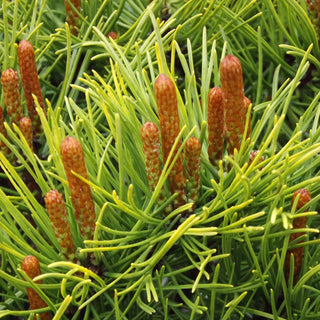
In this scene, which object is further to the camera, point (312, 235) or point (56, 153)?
point (312, 235)

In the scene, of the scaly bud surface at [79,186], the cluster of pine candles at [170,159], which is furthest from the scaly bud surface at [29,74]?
the scaly bud surface at [79,186]

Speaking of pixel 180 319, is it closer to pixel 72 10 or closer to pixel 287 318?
pixel 287 318

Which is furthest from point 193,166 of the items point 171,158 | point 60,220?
point 60,220

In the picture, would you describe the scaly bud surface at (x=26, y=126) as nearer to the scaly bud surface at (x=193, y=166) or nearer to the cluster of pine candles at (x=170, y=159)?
the cluster of pine candles at (x=170, y=159)

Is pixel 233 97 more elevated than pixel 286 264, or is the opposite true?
pixel 233 97

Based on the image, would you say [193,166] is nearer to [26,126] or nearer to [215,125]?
[215,125]

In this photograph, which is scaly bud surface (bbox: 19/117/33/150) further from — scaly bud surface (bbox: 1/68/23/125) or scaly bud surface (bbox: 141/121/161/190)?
scaly bud surface (bbox: 141/121/161/190)

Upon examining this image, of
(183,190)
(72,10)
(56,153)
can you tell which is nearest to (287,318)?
(183,190)

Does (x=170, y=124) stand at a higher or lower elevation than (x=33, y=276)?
higher
